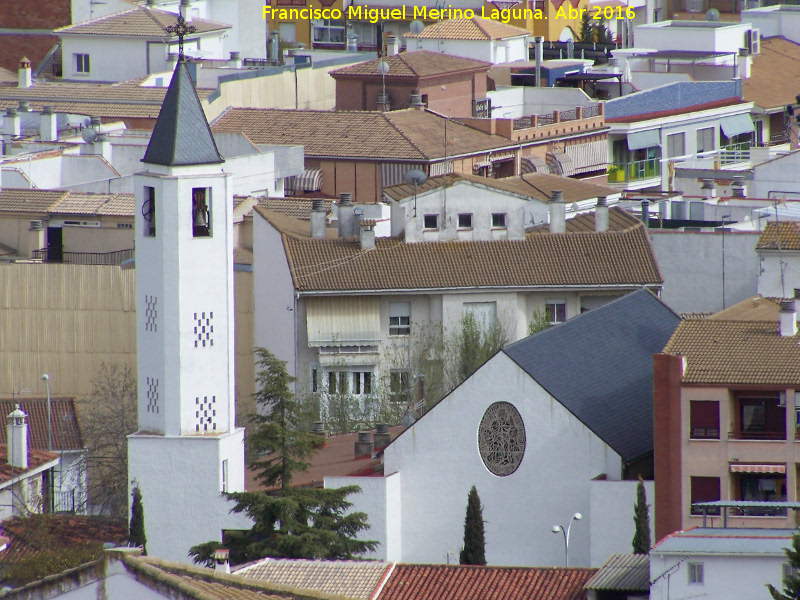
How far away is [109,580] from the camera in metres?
26.1

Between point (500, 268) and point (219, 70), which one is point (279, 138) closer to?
point (219, 70)

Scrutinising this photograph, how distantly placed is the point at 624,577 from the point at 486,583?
269 cm

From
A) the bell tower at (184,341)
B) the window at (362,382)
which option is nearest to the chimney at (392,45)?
the window at (362,382)

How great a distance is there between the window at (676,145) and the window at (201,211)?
45.9m

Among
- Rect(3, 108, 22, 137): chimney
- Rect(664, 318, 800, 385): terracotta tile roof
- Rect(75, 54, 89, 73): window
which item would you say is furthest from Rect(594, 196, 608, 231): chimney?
Rect(75, 54, 89, 73): window

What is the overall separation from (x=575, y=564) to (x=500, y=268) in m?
18.5

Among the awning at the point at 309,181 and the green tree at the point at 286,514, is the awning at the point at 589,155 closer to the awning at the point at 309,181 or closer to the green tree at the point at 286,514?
the awning at the point at 309,181

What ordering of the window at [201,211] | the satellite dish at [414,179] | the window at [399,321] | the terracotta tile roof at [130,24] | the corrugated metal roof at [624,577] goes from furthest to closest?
the terracotta tile roof at [130,24]
the satellite dish at [414,179]
the window at [399,321]
the window at [201,211]
the corrugated metal roof at [624,577]

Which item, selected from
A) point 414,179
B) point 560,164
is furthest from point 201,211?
point 560,164

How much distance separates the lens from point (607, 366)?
48938 millimetres

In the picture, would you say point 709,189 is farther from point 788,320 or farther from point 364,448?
point 788,320

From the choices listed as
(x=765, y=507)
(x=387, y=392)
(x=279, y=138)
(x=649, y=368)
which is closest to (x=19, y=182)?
(x=279, y=138)

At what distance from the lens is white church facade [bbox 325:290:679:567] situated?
152 feet

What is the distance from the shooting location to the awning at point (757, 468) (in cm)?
4350
